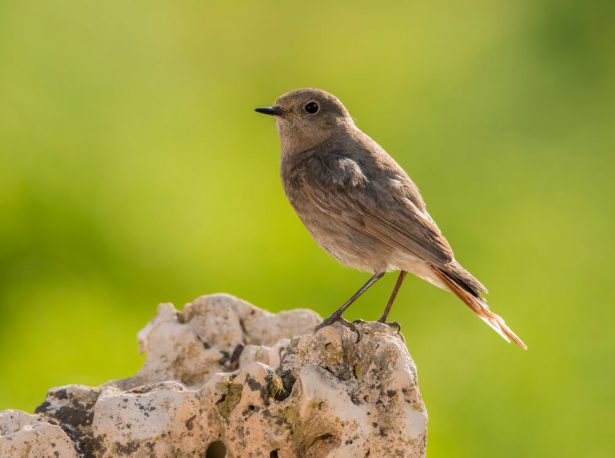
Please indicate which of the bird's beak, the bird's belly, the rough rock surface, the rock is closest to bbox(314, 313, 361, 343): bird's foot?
the rough rock surface

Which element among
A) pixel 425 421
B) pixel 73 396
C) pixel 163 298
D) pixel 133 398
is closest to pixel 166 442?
pixel 133 398

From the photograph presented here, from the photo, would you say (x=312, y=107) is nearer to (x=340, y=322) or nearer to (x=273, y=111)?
(x=273, y=111)

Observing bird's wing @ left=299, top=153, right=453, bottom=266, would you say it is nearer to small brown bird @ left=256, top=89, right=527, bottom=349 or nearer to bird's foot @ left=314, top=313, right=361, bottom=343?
small brown bird @ left=256, top=89, right=527, bottom=349

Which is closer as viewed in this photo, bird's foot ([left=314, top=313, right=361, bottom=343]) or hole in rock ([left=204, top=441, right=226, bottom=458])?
hole in rock ([left=204, top=441, right=226, bottom=458])

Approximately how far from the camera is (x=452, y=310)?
10.6m

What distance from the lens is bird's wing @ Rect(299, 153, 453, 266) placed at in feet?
19.9

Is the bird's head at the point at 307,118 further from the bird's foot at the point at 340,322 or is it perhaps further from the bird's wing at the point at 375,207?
the bird's foot at the point at 340,322

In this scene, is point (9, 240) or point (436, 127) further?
point (436, 127)

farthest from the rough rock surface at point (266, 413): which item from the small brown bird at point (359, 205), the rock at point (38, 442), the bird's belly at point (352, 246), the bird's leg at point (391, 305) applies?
the bird's belly at point (352, 246)

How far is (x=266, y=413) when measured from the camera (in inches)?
189

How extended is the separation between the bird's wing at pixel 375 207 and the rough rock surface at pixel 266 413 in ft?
3.02

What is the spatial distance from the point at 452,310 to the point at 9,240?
4.30 m

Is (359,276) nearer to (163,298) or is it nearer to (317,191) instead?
(163,298)

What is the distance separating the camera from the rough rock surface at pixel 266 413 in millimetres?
4785
